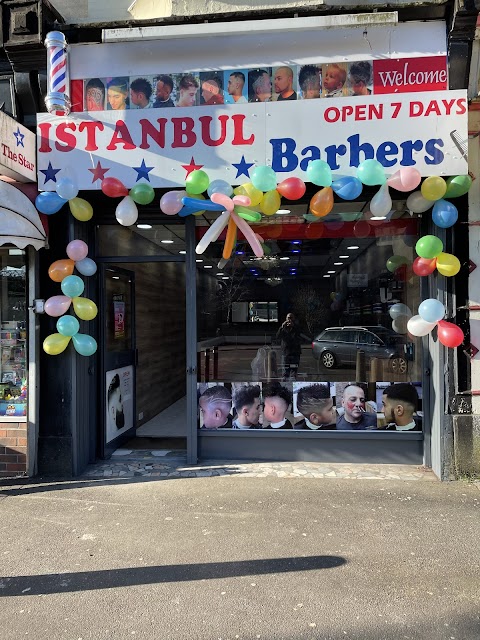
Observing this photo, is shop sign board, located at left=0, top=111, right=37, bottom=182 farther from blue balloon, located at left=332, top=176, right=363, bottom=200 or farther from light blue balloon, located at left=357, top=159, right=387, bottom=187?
light blue balloon, located at left=357, top=159, right=387, bottom=187

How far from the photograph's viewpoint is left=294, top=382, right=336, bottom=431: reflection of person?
5.56 metres

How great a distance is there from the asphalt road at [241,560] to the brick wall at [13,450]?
0.36 metres

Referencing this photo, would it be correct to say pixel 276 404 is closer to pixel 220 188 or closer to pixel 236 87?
pixel 220 188

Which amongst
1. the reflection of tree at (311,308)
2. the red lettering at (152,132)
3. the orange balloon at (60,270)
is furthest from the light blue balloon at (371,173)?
the orange balloon at (60,270)

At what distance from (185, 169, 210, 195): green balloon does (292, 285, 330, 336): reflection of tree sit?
5.26 ft

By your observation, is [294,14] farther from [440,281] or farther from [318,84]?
[440,281]

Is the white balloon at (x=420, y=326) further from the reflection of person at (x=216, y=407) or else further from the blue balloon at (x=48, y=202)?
the blue balloon at (x=48, y=202)

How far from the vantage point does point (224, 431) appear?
218 inches

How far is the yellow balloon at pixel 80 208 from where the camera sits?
504 centimetres

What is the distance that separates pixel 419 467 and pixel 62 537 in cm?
363

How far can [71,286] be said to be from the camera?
5.01 meters

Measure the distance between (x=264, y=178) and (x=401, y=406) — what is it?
2.91 meters

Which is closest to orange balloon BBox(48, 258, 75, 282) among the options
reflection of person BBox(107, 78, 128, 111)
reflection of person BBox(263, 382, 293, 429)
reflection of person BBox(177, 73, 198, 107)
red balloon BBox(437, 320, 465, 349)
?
reflection of person BBox(107, 78, 128, 111)

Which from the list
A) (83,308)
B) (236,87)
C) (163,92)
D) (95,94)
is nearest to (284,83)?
(236,87)
